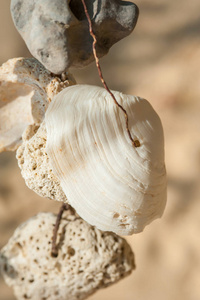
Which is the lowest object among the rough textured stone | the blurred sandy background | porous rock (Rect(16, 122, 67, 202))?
the blurred sandy background

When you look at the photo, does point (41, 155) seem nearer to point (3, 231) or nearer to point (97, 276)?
point (97, 276)

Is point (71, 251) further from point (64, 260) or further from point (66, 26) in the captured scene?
point (66, 26)

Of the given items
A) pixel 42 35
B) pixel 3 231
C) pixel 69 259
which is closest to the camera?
pixel 42 35

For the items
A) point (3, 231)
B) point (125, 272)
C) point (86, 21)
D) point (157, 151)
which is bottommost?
point (3, 231)

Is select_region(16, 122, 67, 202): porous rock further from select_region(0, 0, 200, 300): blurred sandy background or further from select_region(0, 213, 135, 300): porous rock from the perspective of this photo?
select_region(0, 0, 200, 300): blurred sandy background

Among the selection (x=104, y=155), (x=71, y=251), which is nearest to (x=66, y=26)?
(x=104, y=155)

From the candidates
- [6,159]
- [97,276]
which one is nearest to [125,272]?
[97,276]

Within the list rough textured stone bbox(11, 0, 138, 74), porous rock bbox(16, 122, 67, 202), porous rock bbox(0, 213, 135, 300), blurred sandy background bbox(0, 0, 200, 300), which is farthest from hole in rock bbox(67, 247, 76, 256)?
blurred sandy background bbox(0, 0, 200, 300)

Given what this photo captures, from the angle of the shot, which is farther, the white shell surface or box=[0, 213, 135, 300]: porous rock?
box=[0, 213, 135, 300]: porous rock
